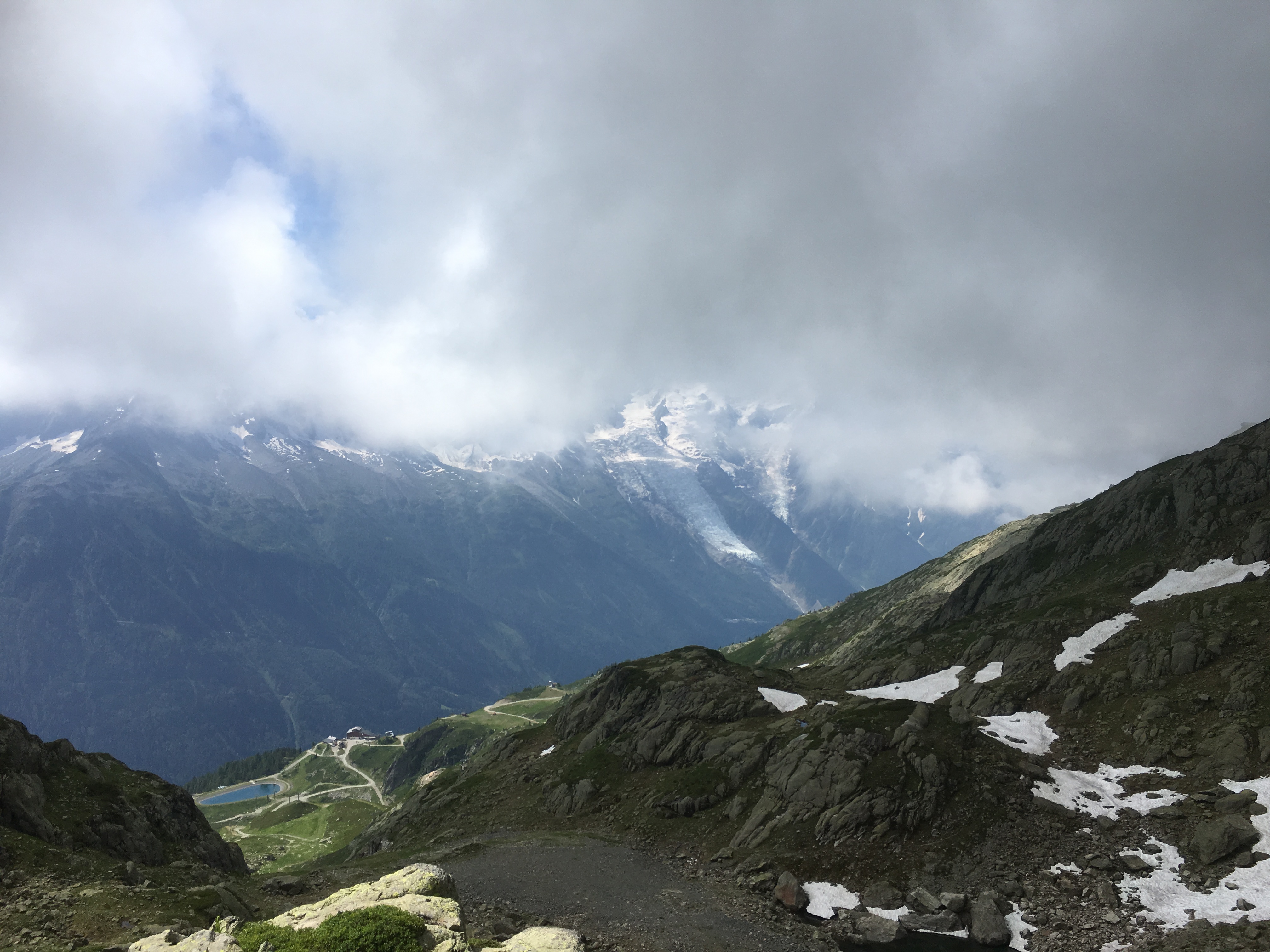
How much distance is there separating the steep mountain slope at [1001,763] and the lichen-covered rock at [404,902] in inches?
1191

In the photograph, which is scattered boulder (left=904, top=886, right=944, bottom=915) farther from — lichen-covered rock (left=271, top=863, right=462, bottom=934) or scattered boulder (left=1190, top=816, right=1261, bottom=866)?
lichen-covered rock (left=271, top=863, right=462, bottom=934)

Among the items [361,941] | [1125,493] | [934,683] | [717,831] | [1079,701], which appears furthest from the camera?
[1125,493]

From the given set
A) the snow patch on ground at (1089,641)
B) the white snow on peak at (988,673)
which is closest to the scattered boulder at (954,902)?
the snow patch on ground at (1089,641)

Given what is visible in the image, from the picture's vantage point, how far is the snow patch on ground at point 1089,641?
92.6 meters

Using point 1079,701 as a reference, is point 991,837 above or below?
below

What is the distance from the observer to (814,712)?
84875 mm

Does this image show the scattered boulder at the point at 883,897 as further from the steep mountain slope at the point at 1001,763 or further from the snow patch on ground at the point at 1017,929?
the snow patch on ground at the point at 1017,929

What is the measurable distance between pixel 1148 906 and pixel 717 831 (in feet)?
117

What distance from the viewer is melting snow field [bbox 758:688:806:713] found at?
93.4m

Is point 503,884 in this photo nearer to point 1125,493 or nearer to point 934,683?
point 934,683

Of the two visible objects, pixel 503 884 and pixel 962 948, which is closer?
pixel 962 948

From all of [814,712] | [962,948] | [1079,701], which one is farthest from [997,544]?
[962,948]

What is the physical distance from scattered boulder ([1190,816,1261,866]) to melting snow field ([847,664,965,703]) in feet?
154

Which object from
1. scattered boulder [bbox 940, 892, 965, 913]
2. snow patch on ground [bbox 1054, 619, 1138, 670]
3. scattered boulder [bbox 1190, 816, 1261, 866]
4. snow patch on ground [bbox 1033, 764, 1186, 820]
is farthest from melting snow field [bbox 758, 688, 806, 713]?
scattered boulder [bbox 1190, 816, 1261, 866]
